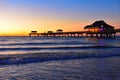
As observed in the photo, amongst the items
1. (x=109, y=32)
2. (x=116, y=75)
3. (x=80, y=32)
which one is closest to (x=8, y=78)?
(x=116, y=75)

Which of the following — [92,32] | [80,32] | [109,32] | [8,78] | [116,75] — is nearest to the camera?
[8,78]

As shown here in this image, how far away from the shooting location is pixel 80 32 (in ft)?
301

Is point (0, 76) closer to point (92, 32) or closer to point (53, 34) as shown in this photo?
point (92, 32)

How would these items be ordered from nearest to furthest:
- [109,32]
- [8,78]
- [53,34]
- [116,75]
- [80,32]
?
1. [8,78]
2. [116,75]
3. [109,32]
4. [80,32]
5. [53,34]

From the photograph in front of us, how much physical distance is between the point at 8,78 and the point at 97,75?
11.7ft

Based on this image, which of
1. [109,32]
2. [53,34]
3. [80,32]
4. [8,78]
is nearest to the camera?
[8,78]

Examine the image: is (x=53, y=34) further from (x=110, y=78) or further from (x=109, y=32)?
(x=110, y=78)

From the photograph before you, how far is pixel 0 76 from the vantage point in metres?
→ 9.69

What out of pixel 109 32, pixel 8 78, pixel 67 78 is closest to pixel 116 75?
pixel 67 78

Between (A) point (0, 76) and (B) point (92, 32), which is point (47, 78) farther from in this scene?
(B) point (92, 32)

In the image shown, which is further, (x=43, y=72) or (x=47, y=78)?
(x=43, y=72)

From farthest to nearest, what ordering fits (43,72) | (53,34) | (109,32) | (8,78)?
(53,34), (109,32), (43,72), (8,78)

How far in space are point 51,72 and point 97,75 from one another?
2.02 metres

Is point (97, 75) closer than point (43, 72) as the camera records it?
Yes
